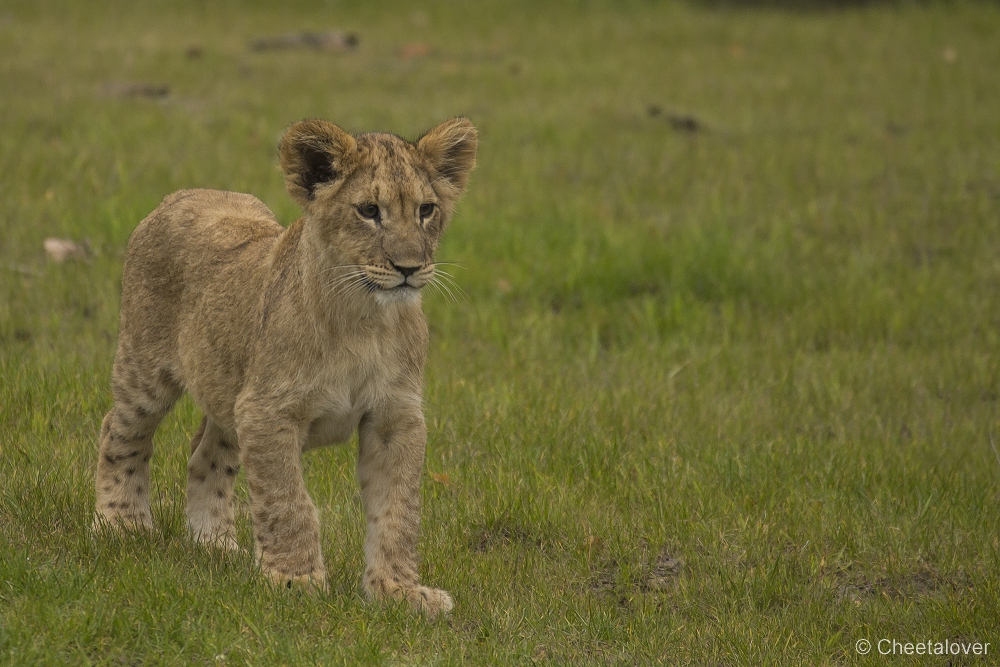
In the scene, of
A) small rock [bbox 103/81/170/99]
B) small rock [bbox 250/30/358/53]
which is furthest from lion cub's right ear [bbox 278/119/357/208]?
small rock [bbox 250/30/358/53]

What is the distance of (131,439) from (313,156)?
1501mm

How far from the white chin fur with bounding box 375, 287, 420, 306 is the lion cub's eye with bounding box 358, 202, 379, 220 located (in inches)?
11.4

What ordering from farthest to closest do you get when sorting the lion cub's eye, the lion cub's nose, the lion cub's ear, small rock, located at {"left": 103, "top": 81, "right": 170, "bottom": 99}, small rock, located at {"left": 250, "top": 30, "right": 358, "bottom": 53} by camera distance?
1. small rock, located at {"left": 250, "top": 30, "right": 358, "bottom": 53}
2. small rock, located at {"left": 103, "top": 81, "right": 170, "bottom": 99}
3. the lion cub's ear
4. the lion cub's eye
5. the lion cub's nose

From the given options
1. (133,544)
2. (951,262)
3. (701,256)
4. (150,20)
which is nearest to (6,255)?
(133,544)

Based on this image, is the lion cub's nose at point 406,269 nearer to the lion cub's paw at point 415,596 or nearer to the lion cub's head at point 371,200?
the lion cub's head at point 371,200

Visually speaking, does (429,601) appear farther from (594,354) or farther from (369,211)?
(594,354)

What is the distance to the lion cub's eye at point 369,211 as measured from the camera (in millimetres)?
4586

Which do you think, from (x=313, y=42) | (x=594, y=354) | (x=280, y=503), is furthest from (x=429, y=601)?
(x=313, y=42)

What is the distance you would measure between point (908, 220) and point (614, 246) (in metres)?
2.94

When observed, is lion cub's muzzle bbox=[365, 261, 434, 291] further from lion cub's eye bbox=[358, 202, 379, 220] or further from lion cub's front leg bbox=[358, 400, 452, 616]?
lion cub's front leg bbox=[358, 400, 452, 616]

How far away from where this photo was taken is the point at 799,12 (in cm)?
2009

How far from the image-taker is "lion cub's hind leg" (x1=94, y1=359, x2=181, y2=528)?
5.23 metres

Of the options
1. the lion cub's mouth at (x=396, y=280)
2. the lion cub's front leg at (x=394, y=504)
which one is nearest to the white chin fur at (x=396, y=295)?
the lion cub's mouth at (x=396, y=280)

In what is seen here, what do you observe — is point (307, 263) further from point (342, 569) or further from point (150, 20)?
point (150, 20)
